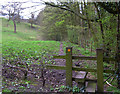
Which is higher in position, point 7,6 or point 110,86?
point 7,6

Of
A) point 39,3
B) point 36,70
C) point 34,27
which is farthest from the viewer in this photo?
point 34,27

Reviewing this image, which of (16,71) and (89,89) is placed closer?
(89,89)

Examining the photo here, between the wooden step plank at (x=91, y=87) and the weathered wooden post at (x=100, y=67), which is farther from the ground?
the weathered wooden post at (x=100, y=67)

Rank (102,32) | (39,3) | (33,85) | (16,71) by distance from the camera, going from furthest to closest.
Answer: (102,32) < (39,3) < (16,71) < (33,85)

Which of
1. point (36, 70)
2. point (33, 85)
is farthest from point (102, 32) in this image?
point (33, 85)

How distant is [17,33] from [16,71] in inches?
928

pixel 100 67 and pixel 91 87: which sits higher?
pixel 100 67

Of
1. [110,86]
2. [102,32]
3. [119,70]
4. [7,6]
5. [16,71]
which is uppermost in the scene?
[7,6]

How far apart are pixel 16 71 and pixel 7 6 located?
311 cm

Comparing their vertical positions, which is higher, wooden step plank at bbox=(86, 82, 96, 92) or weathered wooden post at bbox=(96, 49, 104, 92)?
weathered wooden post at bbox=(96, 49, 104, 92)

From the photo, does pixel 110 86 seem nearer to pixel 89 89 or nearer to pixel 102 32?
pixel 89 89

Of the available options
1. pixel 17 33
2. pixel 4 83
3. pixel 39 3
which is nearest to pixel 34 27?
pixel 17 33

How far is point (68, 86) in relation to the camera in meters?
3.99

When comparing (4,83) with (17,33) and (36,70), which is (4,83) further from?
(17,33)
